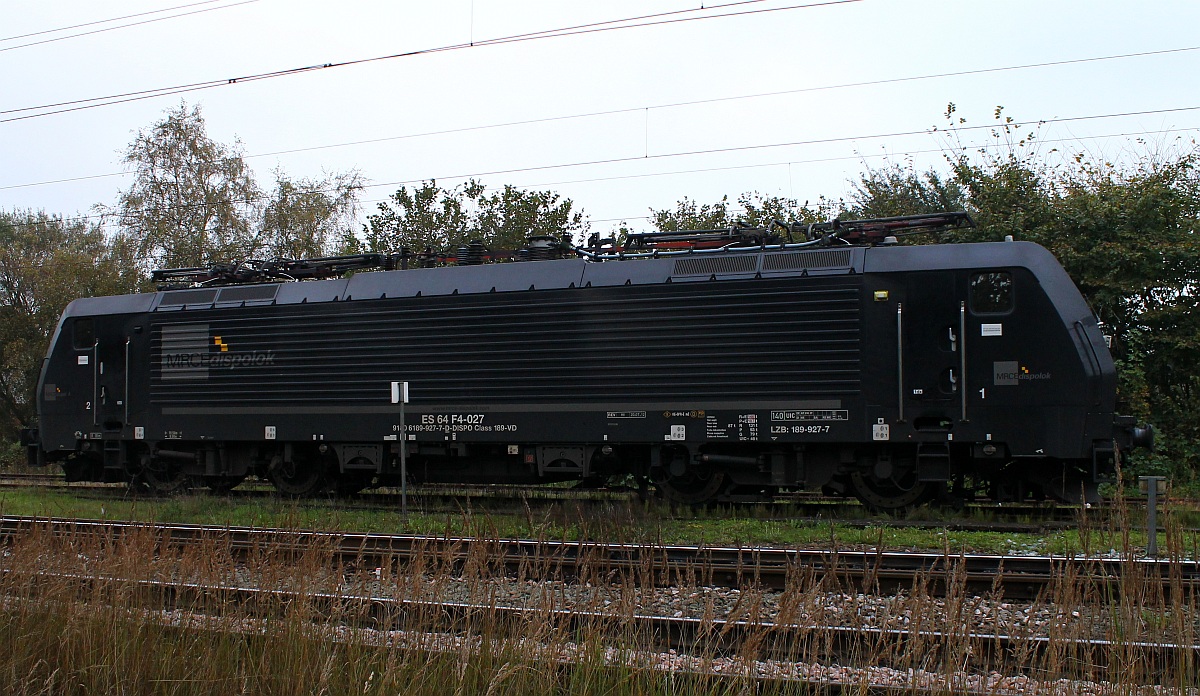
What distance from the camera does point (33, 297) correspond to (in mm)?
30922

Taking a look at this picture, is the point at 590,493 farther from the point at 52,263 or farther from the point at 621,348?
the point at 52,263

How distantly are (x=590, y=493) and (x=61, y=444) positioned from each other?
9.69m

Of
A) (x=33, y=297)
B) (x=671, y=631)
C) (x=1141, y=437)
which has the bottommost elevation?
(x=671, y=631)

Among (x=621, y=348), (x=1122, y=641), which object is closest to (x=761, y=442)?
(x=621, y=348)

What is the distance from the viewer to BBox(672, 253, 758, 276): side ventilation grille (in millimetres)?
12820

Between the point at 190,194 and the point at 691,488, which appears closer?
the point at 691,488

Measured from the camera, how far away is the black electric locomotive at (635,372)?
11641 mm

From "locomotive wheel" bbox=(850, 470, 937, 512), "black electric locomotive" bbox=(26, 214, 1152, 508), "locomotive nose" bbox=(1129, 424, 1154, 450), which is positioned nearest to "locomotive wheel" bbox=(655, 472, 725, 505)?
"black electric locomotive" bbox=(26, 214, 1152, 508)

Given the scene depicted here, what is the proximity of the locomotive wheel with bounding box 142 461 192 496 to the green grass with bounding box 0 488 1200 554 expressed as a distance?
1.80 ft

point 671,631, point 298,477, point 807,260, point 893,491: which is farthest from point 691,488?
point 671,631

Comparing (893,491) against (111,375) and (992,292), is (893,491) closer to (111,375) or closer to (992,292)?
(992,292)

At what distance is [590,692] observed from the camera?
4.61 m

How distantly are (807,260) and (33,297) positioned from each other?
28467 mm

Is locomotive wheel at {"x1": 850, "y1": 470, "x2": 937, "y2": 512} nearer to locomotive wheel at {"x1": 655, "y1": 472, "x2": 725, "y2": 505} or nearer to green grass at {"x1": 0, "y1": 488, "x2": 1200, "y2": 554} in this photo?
green grass at {"x1": 0, "y1": 488, "x2": 1200, "y2": 554}
